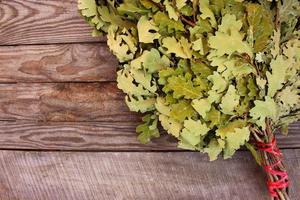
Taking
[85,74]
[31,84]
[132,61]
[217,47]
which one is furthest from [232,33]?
[31,84]

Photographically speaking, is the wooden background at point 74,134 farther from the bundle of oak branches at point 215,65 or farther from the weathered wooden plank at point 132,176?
the bundle of oak branches at point 215,65

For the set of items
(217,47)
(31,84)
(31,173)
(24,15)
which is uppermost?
(217,47)

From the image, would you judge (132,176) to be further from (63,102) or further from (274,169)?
(274,169)

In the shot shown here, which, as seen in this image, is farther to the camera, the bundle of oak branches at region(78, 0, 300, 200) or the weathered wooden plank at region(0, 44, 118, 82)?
the weathered wooden plank at region(0, 44, 118, 82)

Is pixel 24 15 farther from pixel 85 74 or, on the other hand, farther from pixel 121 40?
pixel 121 40

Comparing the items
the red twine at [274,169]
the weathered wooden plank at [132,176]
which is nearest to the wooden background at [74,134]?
the weathered wooden plank at [132,176]

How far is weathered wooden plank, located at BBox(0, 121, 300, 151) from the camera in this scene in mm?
1181

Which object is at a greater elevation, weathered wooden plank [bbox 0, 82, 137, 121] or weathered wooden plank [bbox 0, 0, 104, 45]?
weathered wooden plank [bbox 0, 0, 104, 45]

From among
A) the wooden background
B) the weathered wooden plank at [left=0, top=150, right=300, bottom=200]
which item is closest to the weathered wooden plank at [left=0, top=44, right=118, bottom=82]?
the wooden background

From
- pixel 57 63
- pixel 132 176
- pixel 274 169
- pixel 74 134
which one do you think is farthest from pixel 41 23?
pixel 274 169

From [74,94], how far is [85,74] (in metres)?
0.05

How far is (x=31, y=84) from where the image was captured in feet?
4.04

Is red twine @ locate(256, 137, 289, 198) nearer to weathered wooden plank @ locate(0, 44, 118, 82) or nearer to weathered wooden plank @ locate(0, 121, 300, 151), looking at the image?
weathered wooden plank @ locate(0, 121, 300, 151)

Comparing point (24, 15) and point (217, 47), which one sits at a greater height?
point (217, 47)
